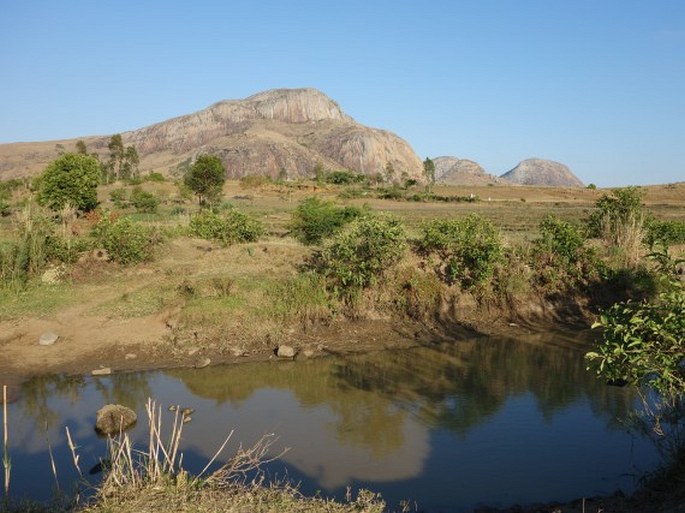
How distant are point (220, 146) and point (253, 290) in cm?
13147

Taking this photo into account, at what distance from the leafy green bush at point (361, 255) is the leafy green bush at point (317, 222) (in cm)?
352

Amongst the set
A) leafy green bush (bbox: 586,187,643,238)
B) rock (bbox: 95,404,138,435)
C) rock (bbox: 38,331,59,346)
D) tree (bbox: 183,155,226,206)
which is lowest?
rock (bbox: 95,404,138,435)

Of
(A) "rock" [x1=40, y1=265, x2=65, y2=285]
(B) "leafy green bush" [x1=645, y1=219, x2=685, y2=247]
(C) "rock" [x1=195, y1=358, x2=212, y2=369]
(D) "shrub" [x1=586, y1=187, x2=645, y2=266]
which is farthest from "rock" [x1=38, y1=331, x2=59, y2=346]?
(B) "leafy green bush" [x1=645, y1=219, x2=685, y2=247]

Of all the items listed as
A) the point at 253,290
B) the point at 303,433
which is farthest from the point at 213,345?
the point at 303,433

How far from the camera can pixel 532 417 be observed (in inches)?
332

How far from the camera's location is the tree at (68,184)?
20.3 meters

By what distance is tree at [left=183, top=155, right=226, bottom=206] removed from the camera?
29469 mm

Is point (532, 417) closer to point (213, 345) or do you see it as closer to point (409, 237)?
point (213, 345)

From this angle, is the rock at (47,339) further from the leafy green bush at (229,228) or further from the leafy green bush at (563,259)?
the leafy green bush at (563,259)

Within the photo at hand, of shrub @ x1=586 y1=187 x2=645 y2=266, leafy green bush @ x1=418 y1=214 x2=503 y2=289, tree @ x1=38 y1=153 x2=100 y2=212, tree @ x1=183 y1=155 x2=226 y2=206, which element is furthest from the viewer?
tree @ x1=183 y1=155 x2=226 y2=206

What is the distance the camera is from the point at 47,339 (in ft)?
36.4

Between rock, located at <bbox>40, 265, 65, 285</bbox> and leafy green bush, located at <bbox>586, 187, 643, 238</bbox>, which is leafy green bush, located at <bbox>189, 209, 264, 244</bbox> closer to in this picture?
rock, located at <bbox>40, 265, 65, 285</bbox>

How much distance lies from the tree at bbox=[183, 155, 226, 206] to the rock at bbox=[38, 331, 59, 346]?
62.9 feet

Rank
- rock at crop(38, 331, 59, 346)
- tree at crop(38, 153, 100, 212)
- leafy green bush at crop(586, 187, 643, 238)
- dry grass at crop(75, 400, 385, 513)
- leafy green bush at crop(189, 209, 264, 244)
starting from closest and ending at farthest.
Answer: dry grass at crop(75, 400, 385, 513), rock at crop(38, 331, 59, 346), leafy green bush at crop(586, 187, 643, 238), leafy green bush at crop(189, 209, 264, 244), tree at crop(38, 153, 100, 212)
